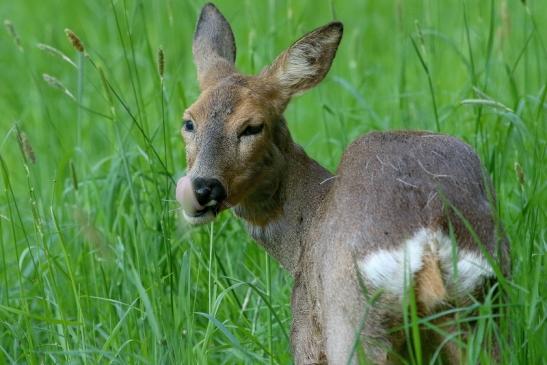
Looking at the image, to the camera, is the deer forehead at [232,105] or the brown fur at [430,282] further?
the deer forehead at [232,105]

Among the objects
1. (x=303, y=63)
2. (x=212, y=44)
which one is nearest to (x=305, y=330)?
(x=303, y=63)

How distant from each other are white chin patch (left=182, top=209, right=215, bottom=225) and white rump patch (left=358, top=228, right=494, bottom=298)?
0.87 m

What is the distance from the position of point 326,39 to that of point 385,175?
3.34 ft

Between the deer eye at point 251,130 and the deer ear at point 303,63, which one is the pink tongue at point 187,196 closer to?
the deer eye at point 251,130

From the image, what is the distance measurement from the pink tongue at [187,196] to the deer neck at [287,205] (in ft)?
1.41

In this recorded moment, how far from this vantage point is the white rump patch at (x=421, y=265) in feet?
12.5

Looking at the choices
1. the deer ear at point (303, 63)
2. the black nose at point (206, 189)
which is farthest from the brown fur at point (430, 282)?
the deer ear at point (303, 63)

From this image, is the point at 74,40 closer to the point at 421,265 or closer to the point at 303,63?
the point at 303,63

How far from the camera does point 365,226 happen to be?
399 centimetres

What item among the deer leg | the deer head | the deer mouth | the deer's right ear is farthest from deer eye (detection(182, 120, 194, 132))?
the deer leg

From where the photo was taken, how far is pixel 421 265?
12.5 ft

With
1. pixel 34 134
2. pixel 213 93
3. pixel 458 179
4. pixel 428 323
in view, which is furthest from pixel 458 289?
pixel 34 134

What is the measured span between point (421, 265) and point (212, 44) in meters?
2.02

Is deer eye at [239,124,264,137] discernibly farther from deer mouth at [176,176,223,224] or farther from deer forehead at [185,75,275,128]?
deer mouth at [176,176,223,224]
